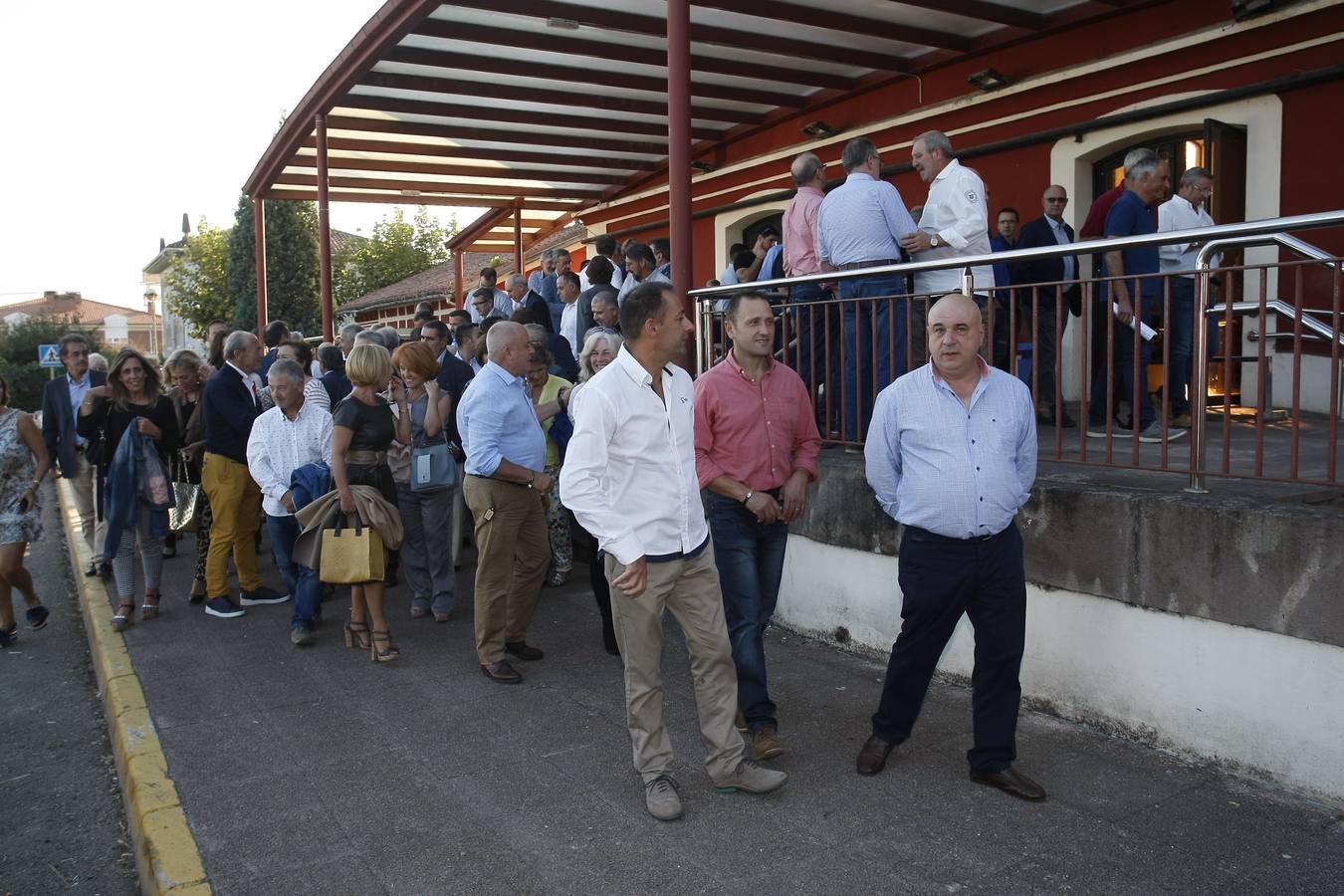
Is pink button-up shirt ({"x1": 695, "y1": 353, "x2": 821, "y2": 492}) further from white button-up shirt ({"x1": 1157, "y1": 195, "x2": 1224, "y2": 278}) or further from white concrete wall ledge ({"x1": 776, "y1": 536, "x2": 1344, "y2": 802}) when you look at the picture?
white button-up shirt ({"x1": 1157, "y1": 195, "x2": 1224, "y2": 278})

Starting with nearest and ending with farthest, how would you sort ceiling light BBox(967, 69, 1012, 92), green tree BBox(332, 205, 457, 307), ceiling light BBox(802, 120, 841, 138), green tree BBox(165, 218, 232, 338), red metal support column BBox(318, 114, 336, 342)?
ceiling light BBox(967, 69, 1012, 92) → red metal support column BBox(318, 114, 336, 342) → ceiling light BBox(802, 120, 841, 138) → green tree BBox(165, 218, 232, 338) → green tree BBox(332, 205, 457, 307)

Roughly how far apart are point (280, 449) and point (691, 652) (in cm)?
371

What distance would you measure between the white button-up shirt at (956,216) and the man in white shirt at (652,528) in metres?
2.39

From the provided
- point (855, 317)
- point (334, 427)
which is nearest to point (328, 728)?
point (334, 427)

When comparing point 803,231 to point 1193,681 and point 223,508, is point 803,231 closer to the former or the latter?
point 1193,681

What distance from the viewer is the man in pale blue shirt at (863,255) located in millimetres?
5707

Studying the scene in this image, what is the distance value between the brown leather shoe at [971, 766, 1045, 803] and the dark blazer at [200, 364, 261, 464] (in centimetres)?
519

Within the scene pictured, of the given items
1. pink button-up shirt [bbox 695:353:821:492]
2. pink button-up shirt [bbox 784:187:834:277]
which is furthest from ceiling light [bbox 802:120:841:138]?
pink button-up shirt [bbox 695:353:821:492]

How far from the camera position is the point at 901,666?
4.04 meters

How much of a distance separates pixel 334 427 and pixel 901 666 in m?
3.45

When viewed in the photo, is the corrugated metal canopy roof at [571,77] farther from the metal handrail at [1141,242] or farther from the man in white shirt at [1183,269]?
the metal handrail at [1141,242]

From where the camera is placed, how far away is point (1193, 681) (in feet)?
13.2

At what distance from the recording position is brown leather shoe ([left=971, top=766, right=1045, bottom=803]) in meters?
3.78

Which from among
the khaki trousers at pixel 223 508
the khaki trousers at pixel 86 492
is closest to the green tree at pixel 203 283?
the khaki trousers at pixel 86 492
